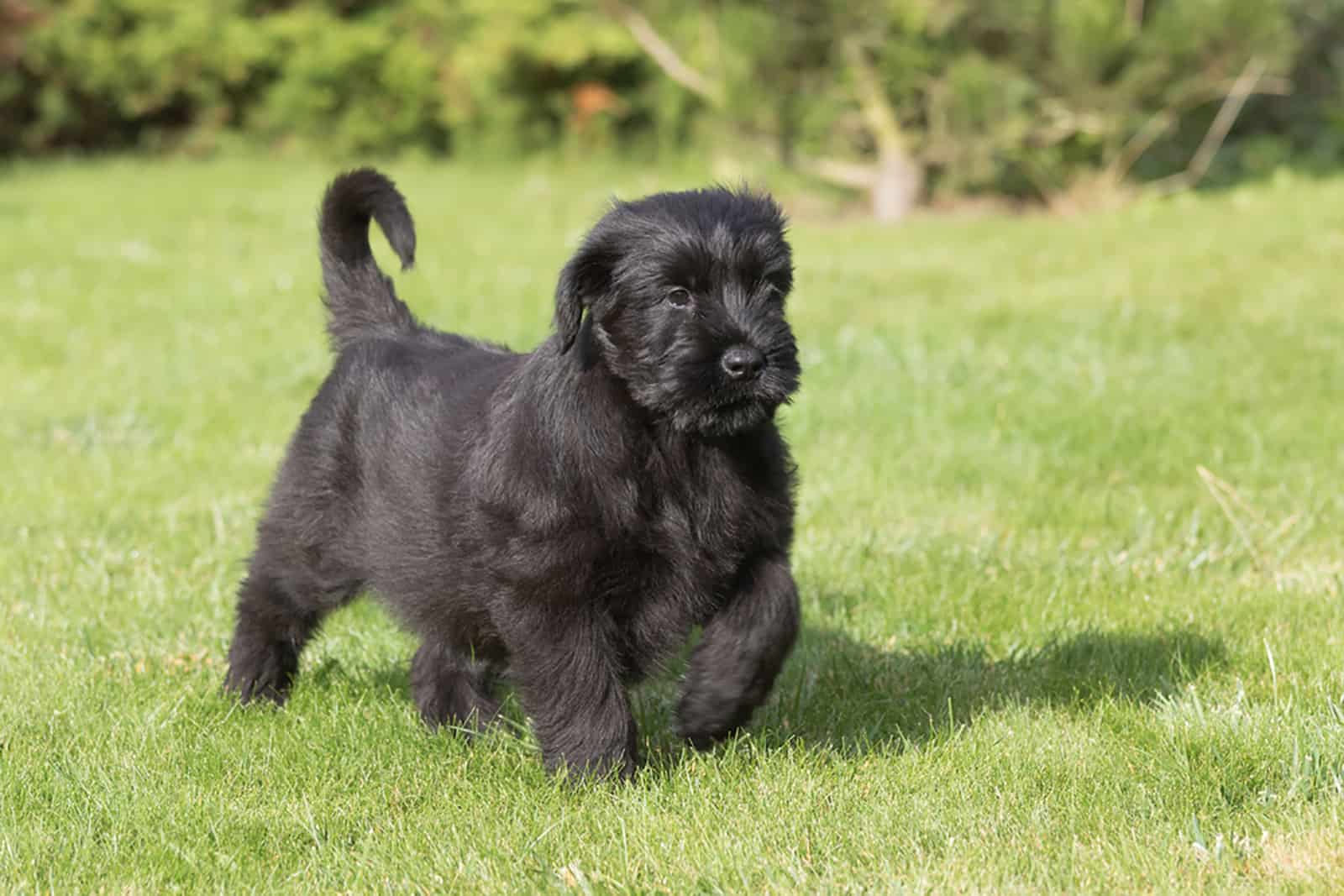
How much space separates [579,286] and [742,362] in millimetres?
457

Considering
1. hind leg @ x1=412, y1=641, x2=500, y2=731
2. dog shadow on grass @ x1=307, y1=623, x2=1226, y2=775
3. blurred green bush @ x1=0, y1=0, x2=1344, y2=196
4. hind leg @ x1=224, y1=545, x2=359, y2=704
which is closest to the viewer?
dog shadow on grass @ x1=307, y1=623, x2=1226, y2=775

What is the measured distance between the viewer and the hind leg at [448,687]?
4035 mm

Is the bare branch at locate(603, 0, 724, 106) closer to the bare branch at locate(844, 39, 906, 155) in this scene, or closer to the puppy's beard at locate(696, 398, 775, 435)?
the bare branch at locate(844, 39, 906, 155)

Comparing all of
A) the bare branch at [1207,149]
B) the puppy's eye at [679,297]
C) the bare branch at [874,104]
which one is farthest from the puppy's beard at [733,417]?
the bare branch at [1207,149]

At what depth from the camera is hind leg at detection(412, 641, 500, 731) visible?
4035 millimetres

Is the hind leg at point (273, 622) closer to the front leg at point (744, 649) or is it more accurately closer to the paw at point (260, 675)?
the paw at point (260, 675)

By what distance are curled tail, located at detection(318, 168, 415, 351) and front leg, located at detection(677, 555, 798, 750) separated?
1497 mm

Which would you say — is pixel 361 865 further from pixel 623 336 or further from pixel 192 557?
pixel 192 557

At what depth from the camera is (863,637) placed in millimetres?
4570

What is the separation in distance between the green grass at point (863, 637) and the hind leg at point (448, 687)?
0.09 m


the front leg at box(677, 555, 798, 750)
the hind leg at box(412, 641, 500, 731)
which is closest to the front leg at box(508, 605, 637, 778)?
the front leg at box(677, 555, 798, 750)

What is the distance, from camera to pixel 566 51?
65.5 ft

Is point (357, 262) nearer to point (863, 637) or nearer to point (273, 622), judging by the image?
point (273, 622)

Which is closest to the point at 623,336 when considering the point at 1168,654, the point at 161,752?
the point at 161,752
